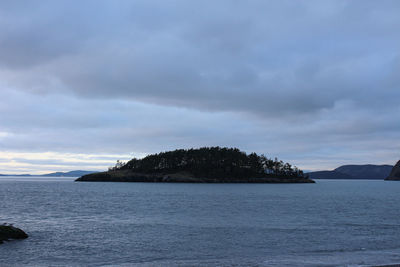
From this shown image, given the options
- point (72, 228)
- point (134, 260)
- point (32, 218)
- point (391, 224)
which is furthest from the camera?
point (32, 218)

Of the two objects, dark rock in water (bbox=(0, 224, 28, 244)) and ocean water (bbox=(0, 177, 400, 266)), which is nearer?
ocean water (bbox=(0, 177, 400, 266))

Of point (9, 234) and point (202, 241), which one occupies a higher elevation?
point (9, 234)

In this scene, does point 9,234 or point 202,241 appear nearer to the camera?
point 9,234

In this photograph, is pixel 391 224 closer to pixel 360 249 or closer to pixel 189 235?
pixel 360 249

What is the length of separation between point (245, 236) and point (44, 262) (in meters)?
21.3

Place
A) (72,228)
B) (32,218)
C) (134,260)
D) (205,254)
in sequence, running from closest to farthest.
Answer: (134,260) < (205,254) < (72,228) < (32,218)

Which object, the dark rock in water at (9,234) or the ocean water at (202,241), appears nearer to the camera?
the ocean water at (202,241)

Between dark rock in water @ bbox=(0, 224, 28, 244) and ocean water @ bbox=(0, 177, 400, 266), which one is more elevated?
dark rock in water @ bbox=(0, 224, 28, 244)

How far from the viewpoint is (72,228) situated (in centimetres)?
4672

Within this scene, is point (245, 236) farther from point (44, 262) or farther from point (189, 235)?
point (44, 262)

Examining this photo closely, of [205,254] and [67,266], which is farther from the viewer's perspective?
[205,254]

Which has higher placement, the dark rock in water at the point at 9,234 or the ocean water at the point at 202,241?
the dark rock in water at the point at 9,234

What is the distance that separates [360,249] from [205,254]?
48.3ft

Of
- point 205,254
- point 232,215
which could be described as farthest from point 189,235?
point 232,215
